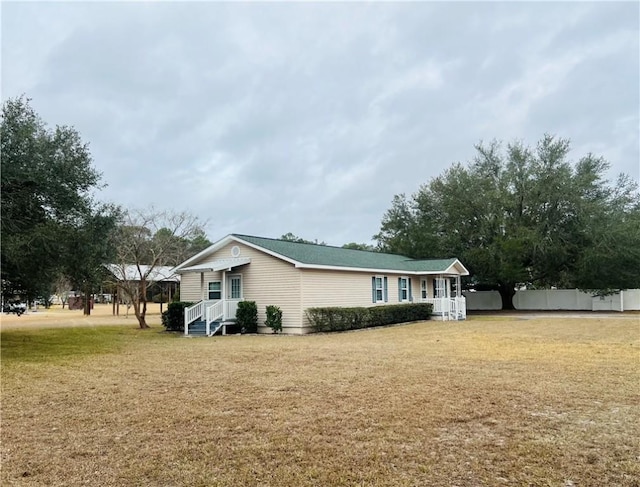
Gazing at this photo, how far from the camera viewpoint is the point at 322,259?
19750 millimetres

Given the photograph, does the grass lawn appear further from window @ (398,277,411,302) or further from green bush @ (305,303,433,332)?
window @ (398,277,411,302)

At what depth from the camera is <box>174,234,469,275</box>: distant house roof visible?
61.3 ft

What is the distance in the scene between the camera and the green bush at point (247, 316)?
60.7ft

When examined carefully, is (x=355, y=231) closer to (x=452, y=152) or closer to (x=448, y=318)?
(x=452, y=152)

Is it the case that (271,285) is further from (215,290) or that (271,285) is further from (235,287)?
(215,290)

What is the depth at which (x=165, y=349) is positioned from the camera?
13234mm

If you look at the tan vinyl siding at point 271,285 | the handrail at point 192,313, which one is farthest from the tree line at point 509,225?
the tan vinyl siding at point 271,285

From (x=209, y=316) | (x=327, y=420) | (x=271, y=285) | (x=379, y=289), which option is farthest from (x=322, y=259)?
(x=327, y=420)

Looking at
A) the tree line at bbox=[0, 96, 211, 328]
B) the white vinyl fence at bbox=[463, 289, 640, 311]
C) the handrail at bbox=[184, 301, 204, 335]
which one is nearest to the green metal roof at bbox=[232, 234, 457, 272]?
the handrail at bbox=[184, 301, 204, 335]

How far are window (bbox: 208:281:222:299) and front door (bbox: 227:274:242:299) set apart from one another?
0.52 m

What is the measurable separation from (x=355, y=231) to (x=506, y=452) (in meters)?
47.9

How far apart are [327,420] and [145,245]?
2363 cm

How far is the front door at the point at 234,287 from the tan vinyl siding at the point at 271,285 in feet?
0.59

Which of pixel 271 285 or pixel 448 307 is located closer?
pixel 271 285
